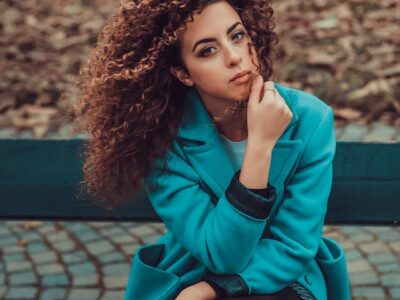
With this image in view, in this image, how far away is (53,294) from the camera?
396 cm

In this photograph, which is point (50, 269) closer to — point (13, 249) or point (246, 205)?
point (13, 249)

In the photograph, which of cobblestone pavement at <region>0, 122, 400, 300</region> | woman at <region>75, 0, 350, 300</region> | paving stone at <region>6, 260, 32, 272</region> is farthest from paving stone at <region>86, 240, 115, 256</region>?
woman at <region>75, 0, 350, 300</region>

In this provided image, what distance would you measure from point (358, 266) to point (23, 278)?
1737 millimetres

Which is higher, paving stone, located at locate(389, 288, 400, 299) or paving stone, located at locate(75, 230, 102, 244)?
paving stone, located at locate(75, 230, 102, 244)

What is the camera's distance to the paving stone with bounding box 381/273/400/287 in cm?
395

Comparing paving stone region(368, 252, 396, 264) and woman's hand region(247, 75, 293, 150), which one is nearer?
woman's hand region(247, 75, 293, 150)

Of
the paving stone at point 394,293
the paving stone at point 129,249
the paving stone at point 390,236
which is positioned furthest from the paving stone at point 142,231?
the paving stone at point 394,293

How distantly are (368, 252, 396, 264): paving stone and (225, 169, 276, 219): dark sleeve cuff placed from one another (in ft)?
6.55

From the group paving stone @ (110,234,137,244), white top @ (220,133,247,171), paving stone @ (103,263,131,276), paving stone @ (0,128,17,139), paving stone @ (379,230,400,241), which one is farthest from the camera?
paving stone @ (0,128,17,139)

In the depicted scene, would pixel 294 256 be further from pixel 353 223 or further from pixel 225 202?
pixel 353 223

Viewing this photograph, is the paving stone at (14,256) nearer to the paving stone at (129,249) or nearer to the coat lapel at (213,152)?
the paving stone at (129,249)

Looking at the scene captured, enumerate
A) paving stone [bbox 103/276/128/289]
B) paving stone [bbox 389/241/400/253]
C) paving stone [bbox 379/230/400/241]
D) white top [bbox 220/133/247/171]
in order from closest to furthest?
1. white top [bbox 220/133/247/171]
2. paving stone [bbox 103/276/128/289]
3. paving stone [bbox 389/241/400/253]
4. paving stone [bbox 379/230/400/241]

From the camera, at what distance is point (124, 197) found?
8.93 ft

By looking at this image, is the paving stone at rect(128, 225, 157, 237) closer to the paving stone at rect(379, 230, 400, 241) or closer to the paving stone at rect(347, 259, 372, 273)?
the paving stone at rect(347, 259, 372, 273)
